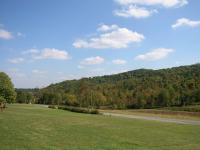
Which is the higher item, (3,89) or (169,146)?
(3,89)

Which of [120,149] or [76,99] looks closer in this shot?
[120,149]

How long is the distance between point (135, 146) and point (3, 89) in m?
67.4

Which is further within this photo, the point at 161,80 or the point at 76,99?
the point at 161,80

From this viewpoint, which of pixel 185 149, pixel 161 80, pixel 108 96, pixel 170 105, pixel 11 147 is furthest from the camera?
pixel 161 80

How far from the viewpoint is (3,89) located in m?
82.1

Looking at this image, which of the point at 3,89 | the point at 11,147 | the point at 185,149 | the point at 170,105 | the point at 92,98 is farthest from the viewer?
the point at 92,98

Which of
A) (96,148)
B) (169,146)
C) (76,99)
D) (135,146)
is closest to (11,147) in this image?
(96,148)

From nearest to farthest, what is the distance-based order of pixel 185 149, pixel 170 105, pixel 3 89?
1. pixel 185 149
2. pixel 3 89
3. pixel 170 105

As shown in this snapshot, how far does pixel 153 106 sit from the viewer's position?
13275 centimetres

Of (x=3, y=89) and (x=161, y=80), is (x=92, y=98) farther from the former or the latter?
(x=3, y=89)

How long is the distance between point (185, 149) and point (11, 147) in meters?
10.8

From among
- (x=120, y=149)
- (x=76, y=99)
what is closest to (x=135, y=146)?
(x=120, y=149)

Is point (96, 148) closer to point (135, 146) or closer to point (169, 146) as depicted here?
point (135, 146)

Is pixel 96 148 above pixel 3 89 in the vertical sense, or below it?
below
